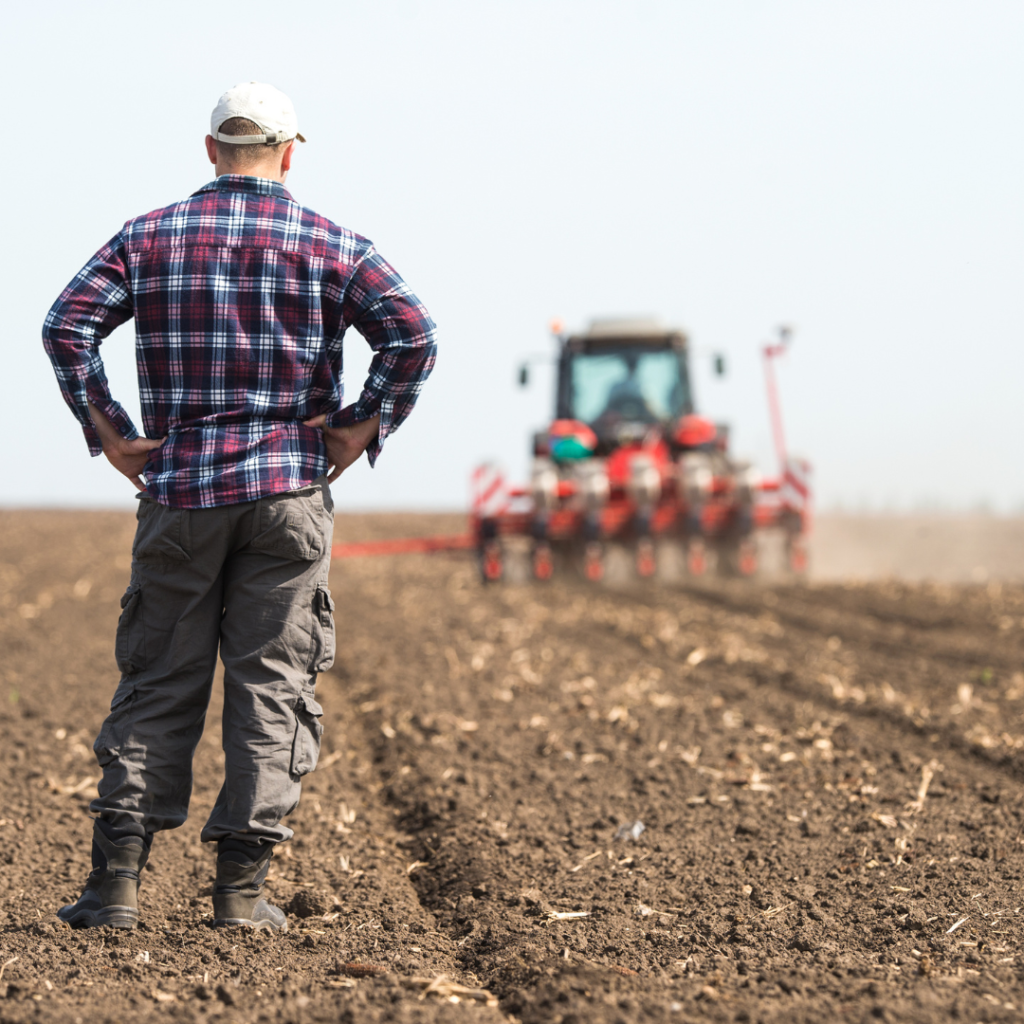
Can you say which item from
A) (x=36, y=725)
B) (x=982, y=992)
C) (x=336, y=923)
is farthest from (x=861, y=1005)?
(x=36, y=725)

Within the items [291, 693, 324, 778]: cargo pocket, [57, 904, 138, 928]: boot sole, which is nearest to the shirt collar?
[291, 693, 324, 778]: cargo pocket

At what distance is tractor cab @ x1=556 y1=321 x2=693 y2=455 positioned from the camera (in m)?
14.2

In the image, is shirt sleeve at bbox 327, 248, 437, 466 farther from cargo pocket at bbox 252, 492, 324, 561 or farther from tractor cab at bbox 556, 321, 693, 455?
tractor cab at bbox 556, 321, 693, 455

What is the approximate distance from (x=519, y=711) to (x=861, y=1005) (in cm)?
388

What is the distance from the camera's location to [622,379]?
1440 centimetres

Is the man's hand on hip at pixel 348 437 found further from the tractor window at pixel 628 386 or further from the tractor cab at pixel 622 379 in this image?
the tractor window at pixel 628 386

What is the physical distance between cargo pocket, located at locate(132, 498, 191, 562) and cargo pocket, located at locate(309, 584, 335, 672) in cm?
32

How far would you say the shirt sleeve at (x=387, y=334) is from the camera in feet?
9.42

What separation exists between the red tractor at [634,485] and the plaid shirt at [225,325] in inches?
379

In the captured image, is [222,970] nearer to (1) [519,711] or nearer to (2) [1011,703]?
(1) [519,711]

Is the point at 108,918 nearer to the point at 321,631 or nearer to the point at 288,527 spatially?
the point at 321,631

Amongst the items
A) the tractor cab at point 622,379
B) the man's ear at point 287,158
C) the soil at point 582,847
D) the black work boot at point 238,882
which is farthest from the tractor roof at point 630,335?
the black work boot at point 238,882

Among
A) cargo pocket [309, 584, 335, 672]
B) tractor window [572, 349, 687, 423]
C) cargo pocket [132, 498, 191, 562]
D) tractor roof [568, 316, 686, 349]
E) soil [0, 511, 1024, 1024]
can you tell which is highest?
tractor roof [568, 316, 686, 349]

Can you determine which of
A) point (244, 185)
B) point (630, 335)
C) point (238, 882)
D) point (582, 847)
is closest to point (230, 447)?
point (244, 185)
